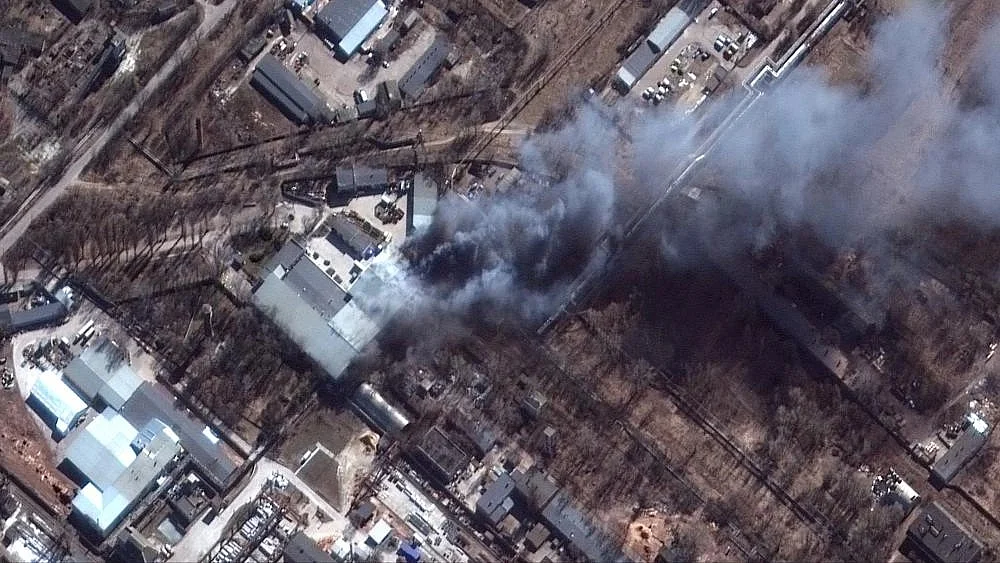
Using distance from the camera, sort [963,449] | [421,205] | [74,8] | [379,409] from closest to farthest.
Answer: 1. [963,449]
2. [379,409]
3. [421,205]
4. [74,8]

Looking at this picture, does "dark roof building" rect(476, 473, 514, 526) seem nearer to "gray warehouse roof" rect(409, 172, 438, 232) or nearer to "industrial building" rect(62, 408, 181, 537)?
"gray warehouse roof" rect(409, 172, 438, 232)

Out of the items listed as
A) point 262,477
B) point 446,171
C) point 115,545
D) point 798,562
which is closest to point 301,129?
point 446,171

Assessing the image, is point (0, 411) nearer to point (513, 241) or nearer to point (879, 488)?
point (513, 241)

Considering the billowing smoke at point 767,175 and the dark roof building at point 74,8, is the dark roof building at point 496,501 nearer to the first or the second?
the billowing smoke at point 767,175

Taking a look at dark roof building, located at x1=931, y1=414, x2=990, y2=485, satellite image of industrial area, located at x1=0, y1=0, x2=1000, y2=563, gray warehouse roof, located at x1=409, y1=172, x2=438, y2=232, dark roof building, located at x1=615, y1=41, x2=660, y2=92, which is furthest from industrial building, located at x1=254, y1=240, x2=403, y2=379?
dark roof building, located at x1=931, y1=414, x2=990, y2=485

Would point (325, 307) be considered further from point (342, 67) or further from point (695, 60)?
point (695, 60)

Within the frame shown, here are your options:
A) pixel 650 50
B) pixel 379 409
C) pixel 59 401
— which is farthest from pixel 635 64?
pixel 59 401
